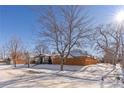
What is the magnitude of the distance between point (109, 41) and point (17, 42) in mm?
1308

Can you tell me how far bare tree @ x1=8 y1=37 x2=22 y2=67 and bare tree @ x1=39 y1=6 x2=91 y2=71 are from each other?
35cm

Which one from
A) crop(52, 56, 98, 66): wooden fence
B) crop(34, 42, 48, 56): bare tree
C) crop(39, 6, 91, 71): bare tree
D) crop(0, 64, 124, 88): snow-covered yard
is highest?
crop(39, 6, 91, 71): bare tree

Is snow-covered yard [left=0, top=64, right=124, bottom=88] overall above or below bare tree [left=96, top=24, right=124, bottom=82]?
below

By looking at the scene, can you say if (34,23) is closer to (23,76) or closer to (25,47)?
(25,47)

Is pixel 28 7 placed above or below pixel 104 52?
above

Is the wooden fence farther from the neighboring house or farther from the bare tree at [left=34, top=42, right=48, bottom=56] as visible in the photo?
the bare tree at [left=34, top=42, right=48, bottom=56]

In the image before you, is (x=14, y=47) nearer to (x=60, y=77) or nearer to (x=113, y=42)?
(x=60, y=77)

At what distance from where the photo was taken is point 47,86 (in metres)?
4.82

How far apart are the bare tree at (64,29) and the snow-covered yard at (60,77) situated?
0.53 feet

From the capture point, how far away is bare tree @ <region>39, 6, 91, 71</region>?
16.2 feet

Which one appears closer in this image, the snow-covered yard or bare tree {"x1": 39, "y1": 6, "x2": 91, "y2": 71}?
the snow-covered yard

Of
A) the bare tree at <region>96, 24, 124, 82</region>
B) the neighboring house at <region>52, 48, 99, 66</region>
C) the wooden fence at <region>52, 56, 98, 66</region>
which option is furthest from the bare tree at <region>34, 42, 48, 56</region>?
the bare tree at <region>96, 24, 124, 82</region>
